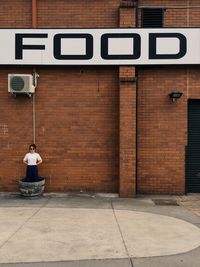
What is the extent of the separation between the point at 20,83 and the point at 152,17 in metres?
4.46

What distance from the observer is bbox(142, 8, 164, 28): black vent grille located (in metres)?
11.5

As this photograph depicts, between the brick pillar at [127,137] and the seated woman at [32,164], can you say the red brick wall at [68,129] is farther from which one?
the seated woman at [32,164]

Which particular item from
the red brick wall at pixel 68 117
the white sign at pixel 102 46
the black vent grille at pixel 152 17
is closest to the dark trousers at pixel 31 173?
the red brick wall at pixel 68 117

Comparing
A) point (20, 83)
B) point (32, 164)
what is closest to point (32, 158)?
point (32, 164)

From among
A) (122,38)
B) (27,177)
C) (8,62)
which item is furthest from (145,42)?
(27,177)

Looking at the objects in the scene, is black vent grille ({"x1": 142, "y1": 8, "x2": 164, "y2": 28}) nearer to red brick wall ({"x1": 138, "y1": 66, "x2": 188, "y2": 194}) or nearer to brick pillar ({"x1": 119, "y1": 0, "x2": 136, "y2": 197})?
red brick wall ({"x1": 138, "y1": 66, "x2": 188, "y2": 194})

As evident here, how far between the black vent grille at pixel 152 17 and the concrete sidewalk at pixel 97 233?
526cm

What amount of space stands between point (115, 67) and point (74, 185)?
379cm

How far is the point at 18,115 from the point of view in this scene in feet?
37.9

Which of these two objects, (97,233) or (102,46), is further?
(102,46)

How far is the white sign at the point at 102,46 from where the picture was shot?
11148 mm

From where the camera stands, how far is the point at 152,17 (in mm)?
11547

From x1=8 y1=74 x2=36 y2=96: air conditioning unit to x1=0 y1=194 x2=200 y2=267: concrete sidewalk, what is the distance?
314cm

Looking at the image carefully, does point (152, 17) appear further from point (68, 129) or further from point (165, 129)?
point (68, 129)
